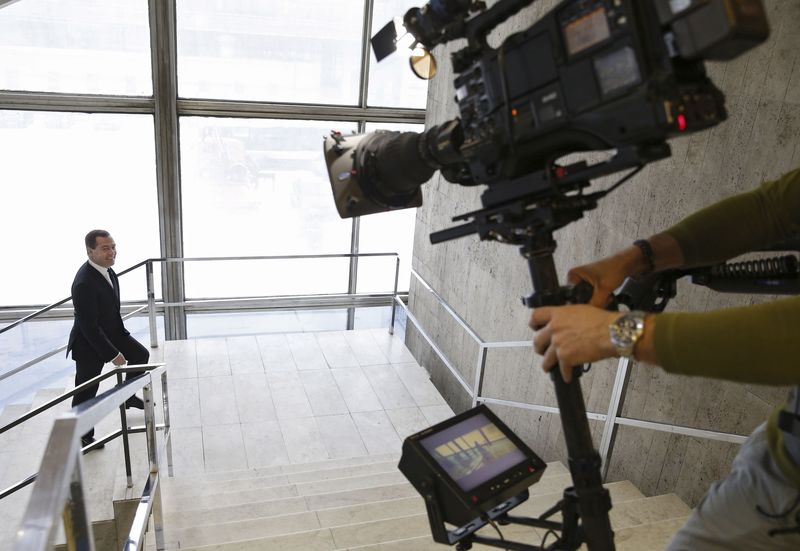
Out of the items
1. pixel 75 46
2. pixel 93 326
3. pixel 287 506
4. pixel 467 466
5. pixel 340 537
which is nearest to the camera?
pixel 467 466

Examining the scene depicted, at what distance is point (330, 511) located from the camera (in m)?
3.29

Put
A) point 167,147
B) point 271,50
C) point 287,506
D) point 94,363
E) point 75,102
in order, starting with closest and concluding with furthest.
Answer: point 287,506 → point 94,363 → point 75,102 → point 167,147 → point 271,50

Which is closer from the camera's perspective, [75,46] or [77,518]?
[77,518]

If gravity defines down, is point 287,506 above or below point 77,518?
below

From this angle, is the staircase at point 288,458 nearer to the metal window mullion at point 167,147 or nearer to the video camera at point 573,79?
the metal window mullion at point 167,147

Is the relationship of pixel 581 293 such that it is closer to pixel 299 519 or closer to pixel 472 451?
pixel 472 451

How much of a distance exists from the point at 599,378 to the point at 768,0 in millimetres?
2003

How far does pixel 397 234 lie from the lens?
7.92 metres

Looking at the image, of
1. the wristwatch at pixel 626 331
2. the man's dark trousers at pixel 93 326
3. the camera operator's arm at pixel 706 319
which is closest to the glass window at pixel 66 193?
the man's dark trousers at pixel 93 326

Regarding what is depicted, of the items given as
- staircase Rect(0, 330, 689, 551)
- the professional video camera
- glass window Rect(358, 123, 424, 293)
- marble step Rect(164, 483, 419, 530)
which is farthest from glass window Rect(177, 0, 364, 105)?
the professional video camera

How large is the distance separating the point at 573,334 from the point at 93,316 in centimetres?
382

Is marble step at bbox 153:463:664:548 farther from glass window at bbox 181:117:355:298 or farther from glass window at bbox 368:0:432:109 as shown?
glass window at bbox 368:0:432:109

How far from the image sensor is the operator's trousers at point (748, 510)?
1.22 metres

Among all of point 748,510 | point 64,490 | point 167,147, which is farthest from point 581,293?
point 167,147
